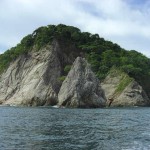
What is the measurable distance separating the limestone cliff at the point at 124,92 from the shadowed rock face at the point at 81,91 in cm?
1825

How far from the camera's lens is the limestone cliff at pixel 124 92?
146 metres

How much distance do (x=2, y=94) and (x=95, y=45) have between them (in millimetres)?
49813

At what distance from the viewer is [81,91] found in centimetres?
12588

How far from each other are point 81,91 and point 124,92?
91.7 ft

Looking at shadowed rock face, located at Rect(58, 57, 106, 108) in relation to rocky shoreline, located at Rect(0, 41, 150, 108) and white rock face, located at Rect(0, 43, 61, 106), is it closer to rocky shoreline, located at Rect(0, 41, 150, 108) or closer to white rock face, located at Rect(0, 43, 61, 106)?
rocky shoreline, located at Rect(0, 41, 150, 108)

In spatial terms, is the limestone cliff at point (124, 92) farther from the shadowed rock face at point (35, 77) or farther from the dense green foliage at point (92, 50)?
the shadowed rock face at point (35, 77)

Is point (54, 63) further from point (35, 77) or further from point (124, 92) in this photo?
point (124, 92)

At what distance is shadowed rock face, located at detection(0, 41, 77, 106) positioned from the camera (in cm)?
14488

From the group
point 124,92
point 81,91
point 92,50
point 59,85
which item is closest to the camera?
point 81,91

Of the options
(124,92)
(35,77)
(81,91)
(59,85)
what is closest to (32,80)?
(35,77)

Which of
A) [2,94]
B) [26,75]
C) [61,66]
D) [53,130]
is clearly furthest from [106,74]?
[53,130]

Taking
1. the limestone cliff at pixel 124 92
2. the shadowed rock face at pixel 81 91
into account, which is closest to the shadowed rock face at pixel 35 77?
the shadowed rock face at pixel 81 91

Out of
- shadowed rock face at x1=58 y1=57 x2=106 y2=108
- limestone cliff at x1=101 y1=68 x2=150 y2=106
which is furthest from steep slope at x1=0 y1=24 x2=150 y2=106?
shadowed rock face at x1=58 y1=57 x2=106 y2=108

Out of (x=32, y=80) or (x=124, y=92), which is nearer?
(x=124, y=92)
